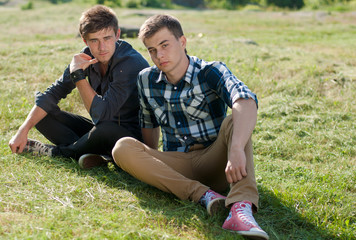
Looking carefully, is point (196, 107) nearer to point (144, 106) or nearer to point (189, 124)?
point (189, 124)

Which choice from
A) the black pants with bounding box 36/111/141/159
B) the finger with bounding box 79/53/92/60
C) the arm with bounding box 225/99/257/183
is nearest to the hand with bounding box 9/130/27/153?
the black pants with bounding box 36/111/141/159

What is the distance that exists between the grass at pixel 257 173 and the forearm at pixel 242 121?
22.3 inches

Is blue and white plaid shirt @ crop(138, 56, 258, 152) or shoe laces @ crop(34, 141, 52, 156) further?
shoe laces @ crop(34, 141, 52, 156)

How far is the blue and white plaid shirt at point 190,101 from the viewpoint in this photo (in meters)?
3.30

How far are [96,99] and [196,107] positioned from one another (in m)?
0.90

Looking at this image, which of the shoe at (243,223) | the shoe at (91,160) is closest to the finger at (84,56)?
the shoe at (91,160)

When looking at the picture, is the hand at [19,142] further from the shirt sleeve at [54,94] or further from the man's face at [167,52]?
the man's face at [167,52]

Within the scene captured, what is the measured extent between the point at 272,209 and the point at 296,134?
1.95 metres

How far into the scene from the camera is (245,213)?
8.99 ft

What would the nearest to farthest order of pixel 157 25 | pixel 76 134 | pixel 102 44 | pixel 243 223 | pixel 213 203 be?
pixel 243 223 → pixel 213 203 → pixel 157 25 → pixel 102 44 → pixel 76 134

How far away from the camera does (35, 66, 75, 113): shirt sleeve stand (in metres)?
3.97

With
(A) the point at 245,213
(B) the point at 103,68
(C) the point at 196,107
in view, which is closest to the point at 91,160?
(B) the point at 103,68

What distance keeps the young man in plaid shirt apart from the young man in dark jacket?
304 mm

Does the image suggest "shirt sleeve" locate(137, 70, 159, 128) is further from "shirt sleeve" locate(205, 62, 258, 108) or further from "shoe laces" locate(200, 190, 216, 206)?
"shoe laces" locate(200, 190, 216, 206)
